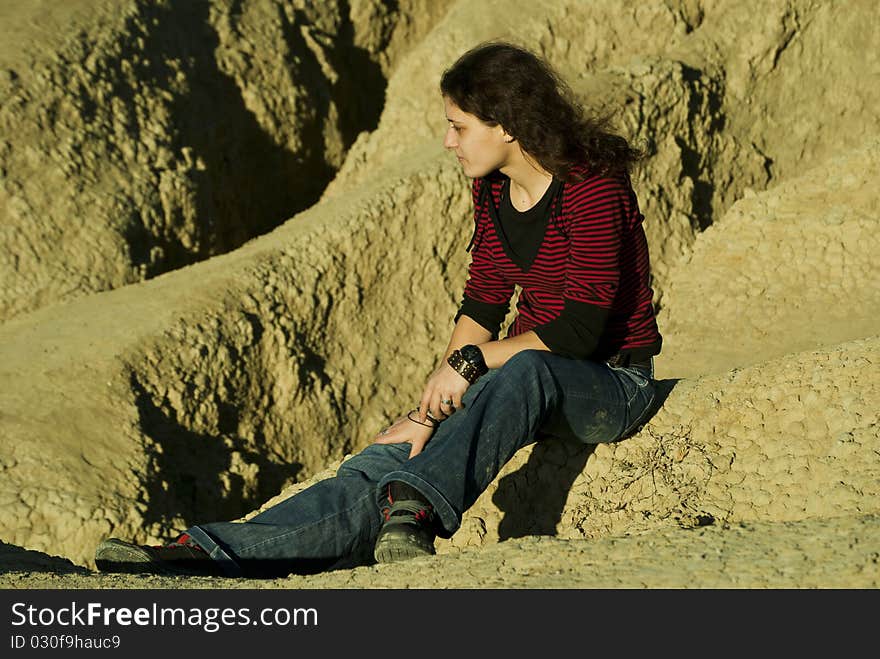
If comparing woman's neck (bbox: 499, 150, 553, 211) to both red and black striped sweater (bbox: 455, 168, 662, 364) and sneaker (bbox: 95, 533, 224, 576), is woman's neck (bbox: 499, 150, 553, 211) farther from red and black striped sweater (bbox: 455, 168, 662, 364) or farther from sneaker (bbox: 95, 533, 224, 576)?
sneaker (bbox: 95, 533, 224, 576)

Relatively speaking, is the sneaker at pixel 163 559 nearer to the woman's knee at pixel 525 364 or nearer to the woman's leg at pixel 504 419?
the woman's leg at pixel 504 419

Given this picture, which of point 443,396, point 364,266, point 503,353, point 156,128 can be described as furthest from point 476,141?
point 156,128

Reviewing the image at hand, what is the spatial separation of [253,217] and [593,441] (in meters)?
4.95

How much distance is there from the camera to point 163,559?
3.35 meters

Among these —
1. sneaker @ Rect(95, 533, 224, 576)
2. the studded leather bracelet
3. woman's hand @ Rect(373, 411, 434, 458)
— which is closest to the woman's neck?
the studded leather bracelet

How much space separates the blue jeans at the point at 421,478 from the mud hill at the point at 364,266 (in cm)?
19

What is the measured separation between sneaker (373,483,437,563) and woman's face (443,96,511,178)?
0.98m

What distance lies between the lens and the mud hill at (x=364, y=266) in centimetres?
404

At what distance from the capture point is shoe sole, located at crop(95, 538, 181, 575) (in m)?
3.36

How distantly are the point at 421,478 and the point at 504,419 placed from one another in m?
0.29

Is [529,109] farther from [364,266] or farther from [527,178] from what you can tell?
[364,266]

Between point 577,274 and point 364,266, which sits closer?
point 577,274
